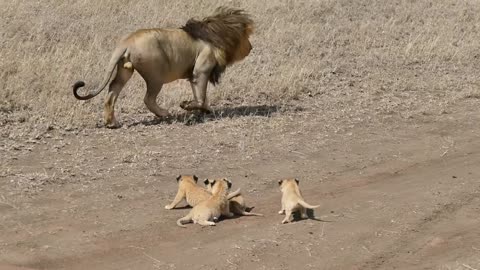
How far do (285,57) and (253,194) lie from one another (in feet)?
23.3

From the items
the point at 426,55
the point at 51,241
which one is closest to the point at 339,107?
the point at 426,55

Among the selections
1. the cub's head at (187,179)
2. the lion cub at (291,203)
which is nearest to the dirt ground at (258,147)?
the lion cub at (291,203)

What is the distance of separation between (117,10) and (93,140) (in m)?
7.80

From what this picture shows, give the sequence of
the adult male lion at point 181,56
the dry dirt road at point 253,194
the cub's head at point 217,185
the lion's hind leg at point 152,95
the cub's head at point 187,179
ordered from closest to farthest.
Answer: the dry dirt road at point 253,194 < the cub's head at point 217,185 < the cub's head at point 187,179 < the adult male lion at point 181,56 < the lion's hind leg at point 152,95

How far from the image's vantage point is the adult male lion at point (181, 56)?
11.1 metres

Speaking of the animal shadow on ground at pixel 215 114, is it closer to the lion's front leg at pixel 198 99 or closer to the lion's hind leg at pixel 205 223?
the lion's front leg at pixel 198 99

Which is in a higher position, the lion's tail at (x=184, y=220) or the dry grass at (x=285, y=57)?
the dry grass at (x=285, y=57)

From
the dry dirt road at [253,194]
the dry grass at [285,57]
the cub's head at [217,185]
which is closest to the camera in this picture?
the dry dirt road at [253,194]

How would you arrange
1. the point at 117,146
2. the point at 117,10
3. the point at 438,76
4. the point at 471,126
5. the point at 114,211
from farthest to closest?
the point at 117,10 < the point at 438,76 < the point at 471,126 < the point at 117,146 < the point at 114,211

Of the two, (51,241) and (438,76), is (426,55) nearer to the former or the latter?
(438,76)

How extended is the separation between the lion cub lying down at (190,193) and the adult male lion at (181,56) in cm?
316

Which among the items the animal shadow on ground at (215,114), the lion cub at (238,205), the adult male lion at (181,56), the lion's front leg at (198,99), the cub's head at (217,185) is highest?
the adult male lion at (181,56)

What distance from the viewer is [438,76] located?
1456cm

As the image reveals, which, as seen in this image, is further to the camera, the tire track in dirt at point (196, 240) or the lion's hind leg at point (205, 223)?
the lion's hind leg at point (205, 223)
